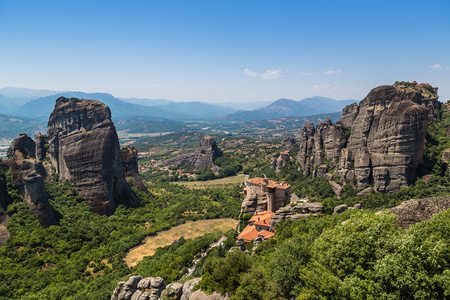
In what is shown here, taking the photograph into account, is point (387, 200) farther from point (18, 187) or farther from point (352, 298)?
point (18, 187)

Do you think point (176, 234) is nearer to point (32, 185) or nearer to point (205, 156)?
point (32, 185)

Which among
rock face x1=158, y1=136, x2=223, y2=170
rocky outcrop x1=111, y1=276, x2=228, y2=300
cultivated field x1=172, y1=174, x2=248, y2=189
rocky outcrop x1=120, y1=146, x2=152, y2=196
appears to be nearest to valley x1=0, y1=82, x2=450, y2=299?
rocky outcrop x1=111, y1=276, x2=228, y2=300

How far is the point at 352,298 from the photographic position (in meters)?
12.8

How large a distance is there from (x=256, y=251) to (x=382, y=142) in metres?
35.6

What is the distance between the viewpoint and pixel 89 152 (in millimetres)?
52344

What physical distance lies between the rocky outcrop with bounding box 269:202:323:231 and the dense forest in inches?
44.5

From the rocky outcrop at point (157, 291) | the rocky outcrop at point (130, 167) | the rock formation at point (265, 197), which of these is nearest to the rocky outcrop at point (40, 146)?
the rocky outcrop at point (130, 167)

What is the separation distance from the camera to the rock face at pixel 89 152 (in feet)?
170

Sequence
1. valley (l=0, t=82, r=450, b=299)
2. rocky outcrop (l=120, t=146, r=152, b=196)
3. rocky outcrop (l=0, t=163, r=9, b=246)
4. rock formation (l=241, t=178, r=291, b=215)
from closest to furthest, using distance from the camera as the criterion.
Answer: valley (l=0, t=82, r=450, b=299) < rocky outcrop (l=0, t=163, r=9, b=246) < rock formation (l=241, t=178, r=291, b=215) < rocky outcrop (l=120, t=146, r=152, b=196)

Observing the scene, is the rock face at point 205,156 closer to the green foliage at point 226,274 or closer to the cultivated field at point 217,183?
the cultivated field at point 217,183

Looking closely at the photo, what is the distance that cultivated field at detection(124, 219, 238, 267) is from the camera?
136 feet

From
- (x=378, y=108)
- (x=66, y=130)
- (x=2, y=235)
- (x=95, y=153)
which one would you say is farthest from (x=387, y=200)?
(x=66, y=130)

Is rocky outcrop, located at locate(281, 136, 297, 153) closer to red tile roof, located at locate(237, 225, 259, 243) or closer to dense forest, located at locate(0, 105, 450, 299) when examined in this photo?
dense forest, located at locate(0, 105, 450, 299)

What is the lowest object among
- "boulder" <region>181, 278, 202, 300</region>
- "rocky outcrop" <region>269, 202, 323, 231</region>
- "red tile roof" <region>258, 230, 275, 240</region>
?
"red tile roof" <region>258, 230, 275, 240</region>
